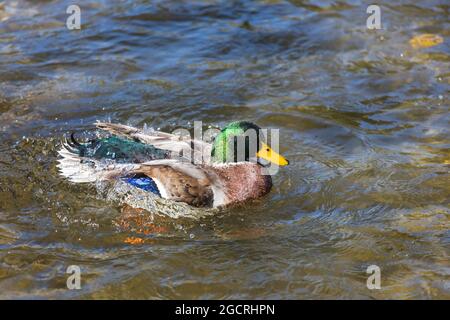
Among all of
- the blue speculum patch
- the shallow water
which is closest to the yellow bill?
the shallow water

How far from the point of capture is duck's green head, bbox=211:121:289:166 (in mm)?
6211

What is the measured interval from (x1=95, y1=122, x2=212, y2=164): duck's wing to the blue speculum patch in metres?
0.42

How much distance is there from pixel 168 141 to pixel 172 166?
20.0 inches

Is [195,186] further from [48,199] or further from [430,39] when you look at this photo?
[430,39]

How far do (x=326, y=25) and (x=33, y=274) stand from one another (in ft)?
20.8

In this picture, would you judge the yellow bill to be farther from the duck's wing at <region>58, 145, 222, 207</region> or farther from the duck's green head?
the duck's wing at <region>58, 145, 222, 207</region>

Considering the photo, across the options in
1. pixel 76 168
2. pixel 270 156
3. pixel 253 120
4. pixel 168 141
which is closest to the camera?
pixel 270 156

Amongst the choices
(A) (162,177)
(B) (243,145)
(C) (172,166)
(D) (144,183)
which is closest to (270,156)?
(B) (243,145)

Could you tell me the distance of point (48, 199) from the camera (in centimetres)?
632

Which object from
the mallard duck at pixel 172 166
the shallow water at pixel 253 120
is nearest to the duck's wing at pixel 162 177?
the mallard duck at pixel 172 166

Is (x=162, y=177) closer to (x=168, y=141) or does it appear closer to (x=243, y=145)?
(x=168, y=141)

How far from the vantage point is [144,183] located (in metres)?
6.07

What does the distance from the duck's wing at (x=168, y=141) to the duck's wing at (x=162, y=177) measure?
0.91ft
